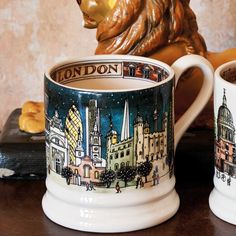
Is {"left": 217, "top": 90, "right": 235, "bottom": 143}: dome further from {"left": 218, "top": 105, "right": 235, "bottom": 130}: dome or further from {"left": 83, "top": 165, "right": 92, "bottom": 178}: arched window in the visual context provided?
{"left": 83, "top": 165, "right": 92, "bottom": 178}: arched window

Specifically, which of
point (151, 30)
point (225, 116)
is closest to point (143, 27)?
point (151, 30)

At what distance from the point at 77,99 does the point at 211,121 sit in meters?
0.20

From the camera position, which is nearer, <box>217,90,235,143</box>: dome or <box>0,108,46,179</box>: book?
<box>217,90,235,143</box>: dome

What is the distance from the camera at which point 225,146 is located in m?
0.67

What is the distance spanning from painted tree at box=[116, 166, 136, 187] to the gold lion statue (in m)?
0.14

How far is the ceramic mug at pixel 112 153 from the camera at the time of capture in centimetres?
65

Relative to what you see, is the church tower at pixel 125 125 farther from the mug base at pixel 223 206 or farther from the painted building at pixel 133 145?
the mug base at pixel 223 206

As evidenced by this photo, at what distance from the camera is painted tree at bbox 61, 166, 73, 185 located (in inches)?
26.4

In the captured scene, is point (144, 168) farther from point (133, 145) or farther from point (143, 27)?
point (143, 27)

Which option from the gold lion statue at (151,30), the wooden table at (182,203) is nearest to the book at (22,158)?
the wooden table at (182,203)

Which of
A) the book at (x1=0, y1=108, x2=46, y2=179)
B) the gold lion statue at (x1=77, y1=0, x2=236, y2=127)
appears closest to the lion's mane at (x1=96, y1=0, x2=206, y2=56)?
the gold lion statue at (x1=77, y1=0, x2=236, y2=127)

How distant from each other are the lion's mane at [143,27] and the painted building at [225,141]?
122mm

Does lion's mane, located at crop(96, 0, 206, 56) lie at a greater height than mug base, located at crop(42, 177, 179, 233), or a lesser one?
greater

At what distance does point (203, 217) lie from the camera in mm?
705
